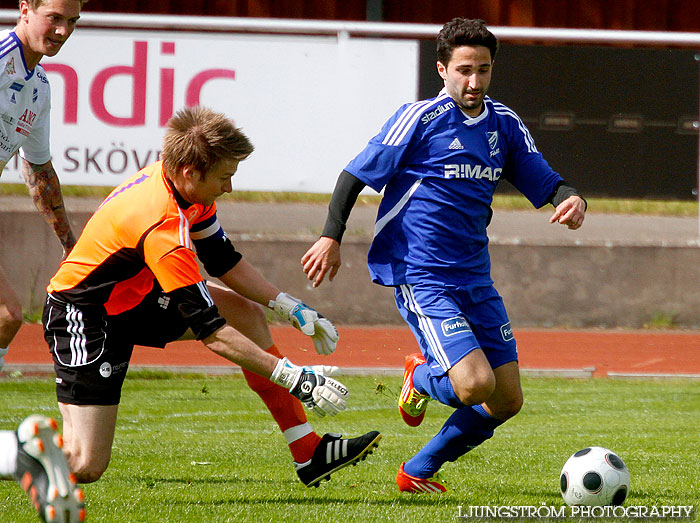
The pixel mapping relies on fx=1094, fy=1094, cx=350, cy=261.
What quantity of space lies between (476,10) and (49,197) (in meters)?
12.7

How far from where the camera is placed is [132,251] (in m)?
4.43

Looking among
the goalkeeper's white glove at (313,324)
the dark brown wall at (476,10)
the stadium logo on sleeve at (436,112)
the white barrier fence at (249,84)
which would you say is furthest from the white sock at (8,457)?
the dark brown wall at (476,10)

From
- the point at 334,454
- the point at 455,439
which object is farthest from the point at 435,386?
the point at 334,454

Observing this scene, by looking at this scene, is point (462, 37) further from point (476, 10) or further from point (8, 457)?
point (476, 10)

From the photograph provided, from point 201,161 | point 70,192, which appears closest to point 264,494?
point 201,161

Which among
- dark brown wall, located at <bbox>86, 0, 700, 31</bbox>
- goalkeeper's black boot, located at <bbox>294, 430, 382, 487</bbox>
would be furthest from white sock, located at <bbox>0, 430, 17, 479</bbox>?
dark brown wall, located at <bbox>86, 0, 700, 31</bbox>

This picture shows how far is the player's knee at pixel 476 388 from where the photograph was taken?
15.9 ft

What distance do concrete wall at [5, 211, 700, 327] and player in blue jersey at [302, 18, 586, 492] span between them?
650 centimetres

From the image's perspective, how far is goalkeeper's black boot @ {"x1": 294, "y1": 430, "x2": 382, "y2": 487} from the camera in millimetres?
5094

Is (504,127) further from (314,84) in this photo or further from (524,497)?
(314,84)

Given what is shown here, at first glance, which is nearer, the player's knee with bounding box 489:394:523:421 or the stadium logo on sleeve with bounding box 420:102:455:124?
the player's knee with bounding box 489:394:523:421

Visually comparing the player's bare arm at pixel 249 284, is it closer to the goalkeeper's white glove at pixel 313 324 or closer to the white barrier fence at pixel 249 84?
the goalkeeper's white glove at pixel 313 324

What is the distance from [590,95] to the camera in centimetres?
1249

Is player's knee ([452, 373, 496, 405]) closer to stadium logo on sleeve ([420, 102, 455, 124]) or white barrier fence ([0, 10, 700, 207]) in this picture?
stadium logo on sleeve ([420, 102, 455, 124])
